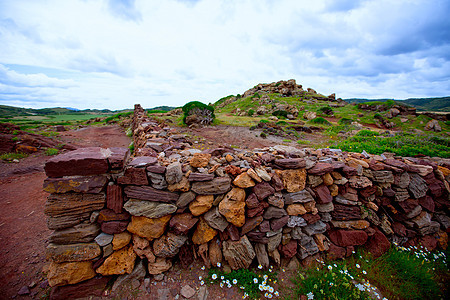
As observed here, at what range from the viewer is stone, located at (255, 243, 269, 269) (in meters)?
3.79

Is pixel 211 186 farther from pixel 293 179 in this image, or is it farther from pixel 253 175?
pixel 293 179

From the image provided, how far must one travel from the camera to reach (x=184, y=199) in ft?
11.2

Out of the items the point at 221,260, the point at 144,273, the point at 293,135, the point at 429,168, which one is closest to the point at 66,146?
the point at 144,273

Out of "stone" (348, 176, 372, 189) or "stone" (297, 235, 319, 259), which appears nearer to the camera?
"stone" (297, 235, 319, 259)

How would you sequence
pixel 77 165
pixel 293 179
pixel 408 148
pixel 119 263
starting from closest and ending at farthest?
pixel 77 165, pixel 119 263, pixel 293 179, pixel 408 148

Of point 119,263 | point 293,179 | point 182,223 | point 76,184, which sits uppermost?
point 76,184

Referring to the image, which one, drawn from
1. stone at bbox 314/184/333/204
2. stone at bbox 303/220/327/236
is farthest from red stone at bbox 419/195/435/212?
stone at bbox 303/220/327/236

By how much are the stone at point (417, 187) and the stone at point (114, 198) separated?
23.0ft

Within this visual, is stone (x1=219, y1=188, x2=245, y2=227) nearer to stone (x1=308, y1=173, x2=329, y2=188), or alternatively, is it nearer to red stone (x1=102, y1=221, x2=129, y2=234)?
stone (x1=308, y1=173, x2=329, y2=188)

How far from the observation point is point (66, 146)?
1145 centimetres

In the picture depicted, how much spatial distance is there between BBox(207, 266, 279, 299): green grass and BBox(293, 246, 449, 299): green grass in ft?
1.72

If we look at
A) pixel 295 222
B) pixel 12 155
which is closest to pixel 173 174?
pixel 295 222

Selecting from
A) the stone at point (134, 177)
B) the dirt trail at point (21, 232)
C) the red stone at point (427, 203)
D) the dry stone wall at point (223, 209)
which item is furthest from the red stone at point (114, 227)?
the red stone at point (427, 203)

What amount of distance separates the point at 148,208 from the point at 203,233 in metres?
1.24
